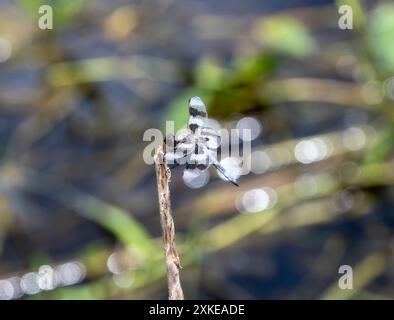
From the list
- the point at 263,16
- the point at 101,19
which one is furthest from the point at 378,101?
the point at 101,19

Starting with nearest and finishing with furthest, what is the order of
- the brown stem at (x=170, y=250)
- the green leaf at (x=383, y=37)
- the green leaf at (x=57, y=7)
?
1. the brown stem at (x=170, y=250)
2. the green leaf at (x=383, y=37)
3. the green leaf at (x=57, y=7)

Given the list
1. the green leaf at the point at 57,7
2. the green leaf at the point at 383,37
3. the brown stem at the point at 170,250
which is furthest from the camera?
the green leaf at the point at 57,7

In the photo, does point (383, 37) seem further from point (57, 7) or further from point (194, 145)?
point (194, 145)

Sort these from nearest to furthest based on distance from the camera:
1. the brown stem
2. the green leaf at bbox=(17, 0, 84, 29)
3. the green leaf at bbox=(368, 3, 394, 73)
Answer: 1. the brown stem
2. the green leaf at bbox=(368, 3, 394, 73)
3. the green leaf at bbox=(17, 0, 84, 29)

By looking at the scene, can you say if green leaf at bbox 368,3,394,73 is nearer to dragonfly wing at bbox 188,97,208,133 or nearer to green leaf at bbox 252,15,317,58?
green leaf at bbox 252,15,317,58

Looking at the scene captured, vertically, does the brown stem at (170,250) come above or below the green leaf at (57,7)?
below

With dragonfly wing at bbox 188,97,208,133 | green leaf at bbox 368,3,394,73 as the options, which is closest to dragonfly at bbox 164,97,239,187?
dragonfly wing at bbox 188,97,208,133

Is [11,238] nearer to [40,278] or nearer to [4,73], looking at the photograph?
[40,278]

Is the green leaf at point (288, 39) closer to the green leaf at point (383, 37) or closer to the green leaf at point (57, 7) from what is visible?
the green leaf at point (383, 37)

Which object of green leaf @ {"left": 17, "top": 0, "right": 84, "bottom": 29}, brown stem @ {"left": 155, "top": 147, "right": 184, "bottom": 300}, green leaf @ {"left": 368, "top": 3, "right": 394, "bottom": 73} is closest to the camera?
brown stem @ {"left": 155, "top": 147, "right": 184, "bottom": 300}

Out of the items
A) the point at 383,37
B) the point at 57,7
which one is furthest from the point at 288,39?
the point at 57,7

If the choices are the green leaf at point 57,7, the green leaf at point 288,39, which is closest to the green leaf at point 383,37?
the green leaf at point 288,39

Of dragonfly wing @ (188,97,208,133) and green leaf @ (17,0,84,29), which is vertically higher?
green leaf @ (17,0,84,29)
